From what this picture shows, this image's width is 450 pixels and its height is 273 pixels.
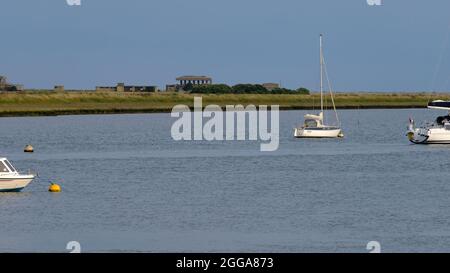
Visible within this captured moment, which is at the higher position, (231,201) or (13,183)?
(13,183)

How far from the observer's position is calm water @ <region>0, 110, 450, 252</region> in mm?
35062

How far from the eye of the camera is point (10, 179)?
153 feet

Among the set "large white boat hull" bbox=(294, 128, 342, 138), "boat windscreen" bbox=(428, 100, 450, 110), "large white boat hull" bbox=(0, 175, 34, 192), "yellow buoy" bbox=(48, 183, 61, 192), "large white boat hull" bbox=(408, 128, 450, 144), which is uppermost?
"boat windscreen" bbox=(428, 100, 450, 110)

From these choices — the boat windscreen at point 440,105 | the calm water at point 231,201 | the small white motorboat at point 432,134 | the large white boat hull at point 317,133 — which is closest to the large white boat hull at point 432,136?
the small white motorboat at point 432,134

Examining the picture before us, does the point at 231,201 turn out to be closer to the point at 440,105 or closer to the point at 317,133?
the point at 317,133

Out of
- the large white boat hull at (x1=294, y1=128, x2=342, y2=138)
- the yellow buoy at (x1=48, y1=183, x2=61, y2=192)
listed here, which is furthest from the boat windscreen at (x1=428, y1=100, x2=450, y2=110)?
the yellow buoy at (x1=48, y1=183, x2=61, y2=192)

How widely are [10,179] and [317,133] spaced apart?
5497 cm

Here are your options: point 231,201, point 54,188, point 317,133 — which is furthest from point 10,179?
point 317,133

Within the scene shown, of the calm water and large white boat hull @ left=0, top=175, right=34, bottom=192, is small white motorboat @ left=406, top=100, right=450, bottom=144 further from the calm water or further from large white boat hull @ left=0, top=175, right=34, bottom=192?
large white boat hull @ left=0, top=175, right=34, bottom=192

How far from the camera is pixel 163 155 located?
259 ft

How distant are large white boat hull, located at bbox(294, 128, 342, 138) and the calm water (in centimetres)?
1344

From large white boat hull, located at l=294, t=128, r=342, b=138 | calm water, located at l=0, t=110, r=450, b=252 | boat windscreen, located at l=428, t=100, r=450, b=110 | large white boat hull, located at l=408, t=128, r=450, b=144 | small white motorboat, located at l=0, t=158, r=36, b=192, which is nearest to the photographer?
calm water, located at l=0, t=110, r=450, b=252
